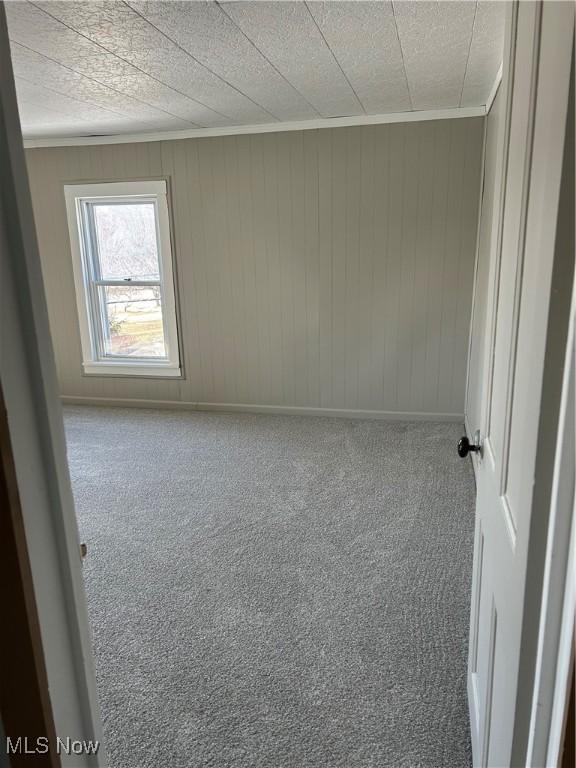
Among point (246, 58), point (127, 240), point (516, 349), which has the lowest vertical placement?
point (516, 349)

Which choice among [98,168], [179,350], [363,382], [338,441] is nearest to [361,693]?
[338,441]

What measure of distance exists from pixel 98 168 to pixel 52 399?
4478 mm

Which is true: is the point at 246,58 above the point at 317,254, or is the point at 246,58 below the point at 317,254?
above

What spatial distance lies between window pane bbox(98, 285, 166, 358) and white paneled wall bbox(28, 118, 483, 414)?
29 cm

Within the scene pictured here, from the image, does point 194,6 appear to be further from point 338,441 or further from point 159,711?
point 338,441

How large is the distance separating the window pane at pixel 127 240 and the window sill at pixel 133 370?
80 cm

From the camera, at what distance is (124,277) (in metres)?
5.00

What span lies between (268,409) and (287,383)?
1.01 ft

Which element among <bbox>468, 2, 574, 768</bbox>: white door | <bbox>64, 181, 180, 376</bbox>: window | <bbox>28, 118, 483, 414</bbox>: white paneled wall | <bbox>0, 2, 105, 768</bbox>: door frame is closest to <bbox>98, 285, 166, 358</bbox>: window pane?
<bbox>64, 181, 180, 376</bbox>: window

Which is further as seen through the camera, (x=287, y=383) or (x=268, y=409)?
(x=268, y=409)

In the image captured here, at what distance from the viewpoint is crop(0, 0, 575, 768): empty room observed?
84cm

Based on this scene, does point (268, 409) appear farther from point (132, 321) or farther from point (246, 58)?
point (246, 58)

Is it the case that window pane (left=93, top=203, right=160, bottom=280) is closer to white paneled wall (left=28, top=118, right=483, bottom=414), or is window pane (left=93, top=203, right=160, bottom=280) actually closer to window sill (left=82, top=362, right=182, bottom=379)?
white paneled wall (left=28, top=118, right=483, bottom=414)

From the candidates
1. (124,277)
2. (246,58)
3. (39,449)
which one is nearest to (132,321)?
(124,277)
